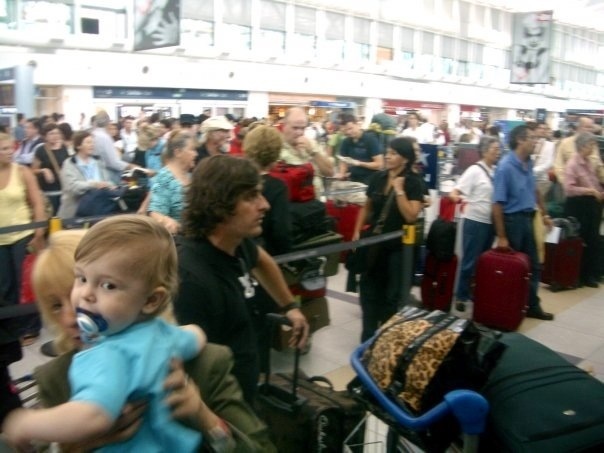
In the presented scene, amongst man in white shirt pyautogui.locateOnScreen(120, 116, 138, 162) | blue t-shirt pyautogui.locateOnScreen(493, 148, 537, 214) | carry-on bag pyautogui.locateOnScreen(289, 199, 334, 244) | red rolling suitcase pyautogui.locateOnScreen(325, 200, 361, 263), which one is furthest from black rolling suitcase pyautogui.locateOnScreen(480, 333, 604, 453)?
man in white shirt pyautogui.locateOnScreen(120, 116, 138, 162)

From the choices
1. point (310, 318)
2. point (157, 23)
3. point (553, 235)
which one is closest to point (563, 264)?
point (553, 235)

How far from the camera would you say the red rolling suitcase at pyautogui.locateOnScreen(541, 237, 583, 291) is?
6590 mm

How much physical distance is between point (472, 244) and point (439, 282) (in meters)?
0.56

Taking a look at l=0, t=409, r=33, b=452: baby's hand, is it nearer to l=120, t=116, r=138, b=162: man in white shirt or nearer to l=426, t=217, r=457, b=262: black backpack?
l=426, t=217, r=457, b=262: black backpack

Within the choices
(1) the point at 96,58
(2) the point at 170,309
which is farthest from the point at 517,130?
(1) the point at 96,58

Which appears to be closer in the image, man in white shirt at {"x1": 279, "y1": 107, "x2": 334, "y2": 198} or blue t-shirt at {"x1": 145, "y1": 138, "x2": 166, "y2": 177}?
man in white shirt at {"x1": 279, "y1": 107, "x2": 334, "y2": 198}

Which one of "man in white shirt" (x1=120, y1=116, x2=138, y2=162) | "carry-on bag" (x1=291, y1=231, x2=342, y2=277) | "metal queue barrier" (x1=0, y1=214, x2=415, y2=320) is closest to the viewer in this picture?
"metal queue barrier" (x1=0, y1=214, x2=415, y2=320)

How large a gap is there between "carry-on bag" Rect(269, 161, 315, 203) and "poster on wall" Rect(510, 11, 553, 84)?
41.0 feet

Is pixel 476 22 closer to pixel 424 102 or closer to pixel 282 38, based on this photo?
pixel 424 102

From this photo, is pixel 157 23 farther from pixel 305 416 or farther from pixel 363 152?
pixel 305 416

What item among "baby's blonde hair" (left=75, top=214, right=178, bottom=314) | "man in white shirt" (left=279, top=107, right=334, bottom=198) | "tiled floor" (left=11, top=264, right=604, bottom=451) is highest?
"man in white shirt" (left=279, top=107, right=334, bottom=198)

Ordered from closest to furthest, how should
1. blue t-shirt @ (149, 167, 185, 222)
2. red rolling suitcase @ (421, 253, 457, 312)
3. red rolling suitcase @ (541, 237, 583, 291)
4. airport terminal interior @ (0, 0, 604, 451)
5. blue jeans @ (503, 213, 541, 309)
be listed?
blue t-shirt @ (149, 167, 185, 222) → blue jeans @ (503, 213, 541, 309) → red rolling suitcase @ (421, 253, 457, 312) → airport terminal interior @ (0, 0, 604, 451) → red rolling suitcase @ (541, 237, 583, 291)

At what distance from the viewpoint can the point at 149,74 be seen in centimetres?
2052

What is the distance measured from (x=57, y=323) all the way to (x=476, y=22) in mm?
38487
